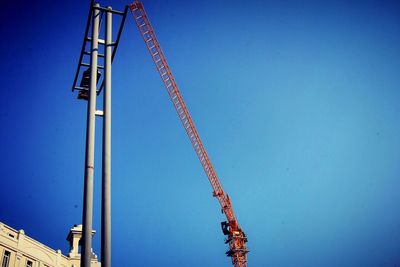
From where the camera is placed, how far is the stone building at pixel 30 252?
93.7 feet

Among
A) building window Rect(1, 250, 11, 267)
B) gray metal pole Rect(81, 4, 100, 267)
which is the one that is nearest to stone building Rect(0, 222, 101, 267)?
building window Rect(1, 250, 11, 267)

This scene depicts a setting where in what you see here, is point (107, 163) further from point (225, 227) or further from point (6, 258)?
point (225, 227)

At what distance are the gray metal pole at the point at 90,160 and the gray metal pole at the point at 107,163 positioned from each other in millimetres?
213

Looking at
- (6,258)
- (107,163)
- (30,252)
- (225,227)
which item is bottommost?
(107,163)

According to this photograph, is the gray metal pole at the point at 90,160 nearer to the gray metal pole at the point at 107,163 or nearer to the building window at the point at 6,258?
the gray metal pole at the point at 107,163

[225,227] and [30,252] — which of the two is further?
[225,227]

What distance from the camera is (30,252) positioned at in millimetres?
31328

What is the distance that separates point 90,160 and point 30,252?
30.7 meters

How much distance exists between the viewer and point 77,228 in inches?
1478

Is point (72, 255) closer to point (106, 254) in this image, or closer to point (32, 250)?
point (32, 250)

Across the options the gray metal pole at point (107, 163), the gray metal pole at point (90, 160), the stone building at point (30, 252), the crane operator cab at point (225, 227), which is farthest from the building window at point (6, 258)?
the crane operator cab at point (225, 227)

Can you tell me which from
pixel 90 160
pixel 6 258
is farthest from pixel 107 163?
pixel 6 258

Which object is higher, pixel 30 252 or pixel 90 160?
pixel 30 252

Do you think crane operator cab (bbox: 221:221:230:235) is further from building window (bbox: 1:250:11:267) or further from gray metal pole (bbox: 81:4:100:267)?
gray metal pole (bbox: 81:4:100:267)
